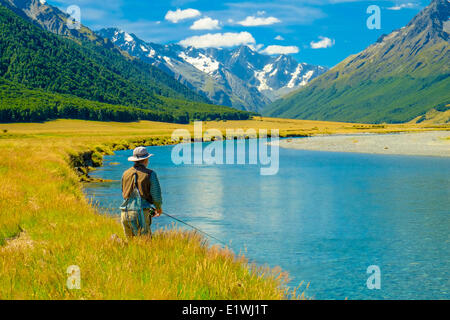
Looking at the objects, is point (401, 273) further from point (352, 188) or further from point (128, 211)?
point (352, 188)

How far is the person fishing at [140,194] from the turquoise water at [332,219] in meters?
3.84

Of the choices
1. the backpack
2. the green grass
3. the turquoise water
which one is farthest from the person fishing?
the turquoise water

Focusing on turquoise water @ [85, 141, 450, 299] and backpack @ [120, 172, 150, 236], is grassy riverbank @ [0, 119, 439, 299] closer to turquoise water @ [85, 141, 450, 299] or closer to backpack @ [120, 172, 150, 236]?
backpack @ [120, 172, 150, 236]

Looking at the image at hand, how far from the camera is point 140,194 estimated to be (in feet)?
34.0

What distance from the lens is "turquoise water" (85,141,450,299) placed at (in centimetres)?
1470

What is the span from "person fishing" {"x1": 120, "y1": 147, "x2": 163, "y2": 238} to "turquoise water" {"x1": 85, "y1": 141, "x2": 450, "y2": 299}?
3841 millimetres

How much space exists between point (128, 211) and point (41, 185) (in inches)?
483

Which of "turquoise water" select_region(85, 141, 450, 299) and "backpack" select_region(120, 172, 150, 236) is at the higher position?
"backpack" select_region(120, 172, 150, 236)
